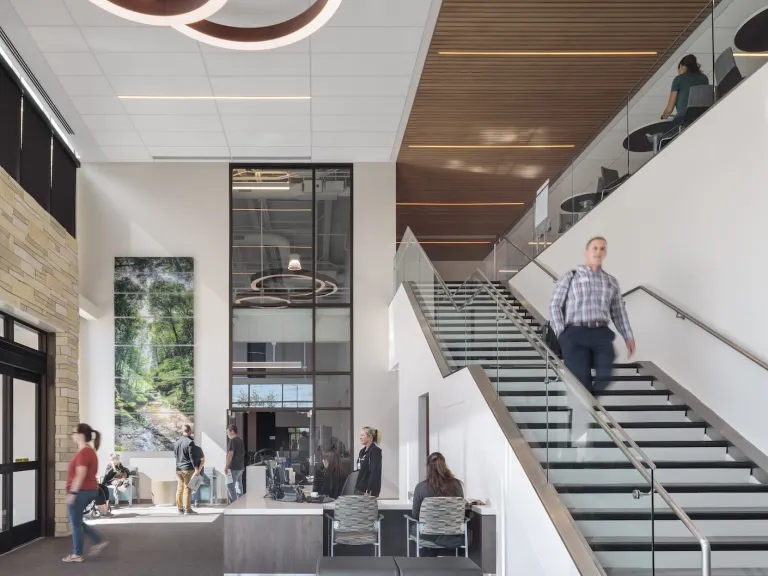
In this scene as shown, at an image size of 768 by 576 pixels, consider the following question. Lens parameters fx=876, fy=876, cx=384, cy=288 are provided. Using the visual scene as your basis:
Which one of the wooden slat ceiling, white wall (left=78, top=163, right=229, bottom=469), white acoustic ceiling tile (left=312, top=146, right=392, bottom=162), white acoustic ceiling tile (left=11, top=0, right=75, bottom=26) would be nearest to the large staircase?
the wooden slat ceiling

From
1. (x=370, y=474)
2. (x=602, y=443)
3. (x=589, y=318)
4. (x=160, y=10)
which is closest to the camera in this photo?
(x=602, y=443)

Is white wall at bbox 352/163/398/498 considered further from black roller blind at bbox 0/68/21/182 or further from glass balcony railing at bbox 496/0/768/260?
black roller blind at bbox 0/68/21/182

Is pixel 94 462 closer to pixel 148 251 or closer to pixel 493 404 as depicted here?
pixel 493 404

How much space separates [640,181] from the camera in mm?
9398

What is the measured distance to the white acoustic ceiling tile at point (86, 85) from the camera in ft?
38.7

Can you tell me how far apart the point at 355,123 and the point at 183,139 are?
9.60ft

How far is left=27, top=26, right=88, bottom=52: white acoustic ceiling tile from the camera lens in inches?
405

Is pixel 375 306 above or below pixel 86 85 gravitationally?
below

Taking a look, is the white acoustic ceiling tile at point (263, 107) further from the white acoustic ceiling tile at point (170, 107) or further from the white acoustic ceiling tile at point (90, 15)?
the white acoustic ceiling tile at point (90, 15)

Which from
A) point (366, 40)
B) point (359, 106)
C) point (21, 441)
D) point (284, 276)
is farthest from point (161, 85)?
point (21, 441)

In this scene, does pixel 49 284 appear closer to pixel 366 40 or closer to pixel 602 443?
pixel 366 40

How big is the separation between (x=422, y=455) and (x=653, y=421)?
20.0 ft

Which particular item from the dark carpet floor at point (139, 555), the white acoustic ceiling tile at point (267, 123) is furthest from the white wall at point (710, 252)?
the white acoustic ceiling tile at point (267, 123)

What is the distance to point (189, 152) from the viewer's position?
15078 millimetres
